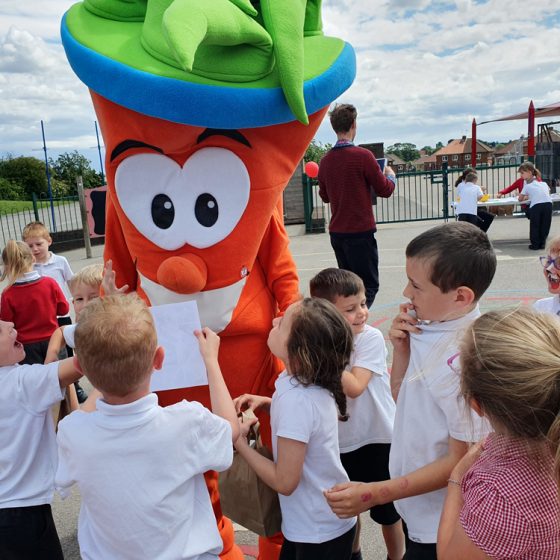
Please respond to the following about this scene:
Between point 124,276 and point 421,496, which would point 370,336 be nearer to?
point 421,496

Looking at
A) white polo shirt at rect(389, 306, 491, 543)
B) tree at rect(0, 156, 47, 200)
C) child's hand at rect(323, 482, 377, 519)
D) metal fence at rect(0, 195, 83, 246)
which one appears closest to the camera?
white polo shirt at rect(389, 306, 491, 543)

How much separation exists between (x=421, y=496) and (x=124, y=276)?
1.51 meters

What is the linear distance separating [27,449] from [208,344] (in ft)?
2.41

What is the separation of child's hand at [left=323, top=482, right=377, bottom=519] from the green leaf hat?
1243mm

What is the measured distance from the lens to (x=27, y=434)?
1933 mm

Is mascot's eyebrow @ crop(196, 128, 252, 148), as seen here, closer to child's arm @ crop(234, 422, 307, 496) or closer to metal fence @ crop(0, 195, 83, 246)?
child's arm @ crop(234, 422, 307, 496)

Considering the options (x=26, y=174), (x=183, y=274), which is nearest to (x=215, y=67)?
(x=183, y=274)

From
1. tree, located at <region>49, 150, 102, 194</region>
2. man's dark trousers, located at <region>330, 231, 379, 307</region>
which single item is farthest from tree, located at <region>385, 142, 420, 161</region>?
man's dark trousers, located at <region>330, 231, 379, 307</region>

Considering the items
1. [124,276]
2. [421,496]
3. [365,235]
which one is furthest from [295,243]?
[421,496]

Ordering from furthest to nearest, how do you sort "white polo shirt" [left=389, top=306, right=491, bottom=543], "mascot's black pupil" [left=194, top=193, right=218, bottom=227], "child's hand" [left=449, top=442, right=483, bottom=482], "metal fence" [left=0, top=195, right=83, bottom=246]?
"metal fence" [left=0, top=195, right=83, bottom=246] < "mascot's black pupil" [left=194, top=193, right=218, bottom=227] < "white polo shirt" [left=389, top=306, right=491, bottom=543] < "child's hand" [left=449, top=442, right=483, bottom=482]

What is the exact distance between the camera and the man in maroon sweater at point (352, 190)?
424 centimetres

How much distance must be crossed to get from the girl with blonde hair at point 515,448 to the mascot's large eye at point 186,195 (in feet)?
3.88

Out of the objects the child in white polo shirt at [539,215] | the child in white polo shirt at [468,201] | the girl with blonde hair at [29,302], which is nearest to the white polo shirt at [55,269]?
the girl with blonde hair at [29,302]

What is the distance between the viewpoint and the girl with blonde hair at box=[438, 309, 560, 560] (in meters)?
1.11
